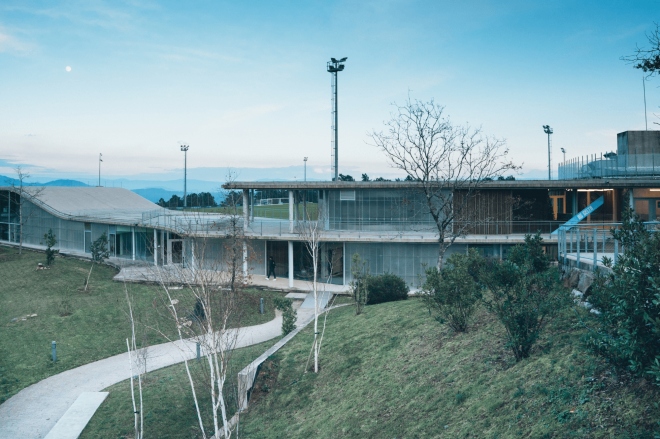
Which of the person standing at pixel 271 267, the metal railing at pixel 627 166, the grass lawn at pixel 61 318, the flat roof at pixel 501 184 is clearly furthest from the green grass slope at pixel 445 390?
the metal railing at pixel 627 166

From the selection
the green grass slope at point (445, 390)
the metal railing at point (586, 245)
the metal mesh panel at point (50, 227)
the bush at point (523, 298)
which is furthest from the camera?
the metal mesh panel at point (50, 227)

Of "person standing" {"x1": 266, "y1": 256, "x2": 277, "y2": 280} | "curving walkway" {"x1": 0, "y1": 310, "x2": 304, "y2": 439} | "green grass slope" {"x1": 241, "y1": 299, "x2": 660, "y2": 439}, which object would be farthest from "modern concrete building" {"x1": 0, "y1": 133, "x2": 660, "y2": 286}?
"green grass slope" {"x1": 241, "y1": 299, "x2": 660, "y2": 439}

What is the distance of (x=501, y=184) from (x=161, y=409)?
22151mm

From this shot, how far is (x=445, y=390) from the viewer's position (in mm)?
9836

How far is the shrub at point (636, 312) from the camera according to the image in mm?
6078

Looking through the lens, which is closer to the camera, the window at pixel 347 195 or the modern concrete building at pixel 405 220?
the modern concrete building at pixel 405 220

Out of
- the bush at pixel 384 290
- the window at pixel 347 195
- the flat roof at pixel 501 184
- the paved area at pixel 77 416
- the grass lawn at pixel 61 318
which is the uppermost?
the flat roof at pixel 501 184

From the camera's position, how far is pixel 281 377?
14062 mm

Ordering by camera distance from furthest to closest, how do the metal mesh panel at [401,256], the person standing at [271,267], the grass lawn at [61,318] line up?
the person standing at [271,267] < the metal mesh panel at [401,256] < the grass lawn at [61,318]

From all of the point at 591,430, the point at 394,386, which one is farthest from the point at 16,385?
the point at 591,430

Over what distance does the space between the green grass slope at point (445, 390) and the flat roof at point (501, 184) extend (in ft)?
45.2

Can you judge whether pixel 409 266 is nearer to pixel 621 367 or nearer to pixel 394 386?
pixel 394 386

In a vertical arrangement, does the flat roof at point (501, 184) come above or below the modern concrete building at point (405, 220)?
above

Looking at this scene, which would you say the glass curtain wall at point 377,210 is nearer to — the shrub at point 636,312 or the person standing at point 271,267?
the person standing at point 271,267
